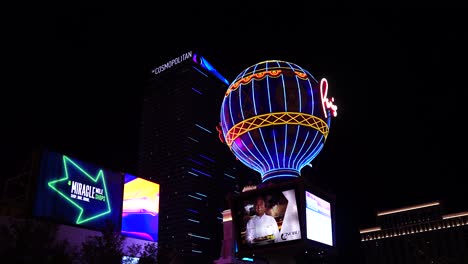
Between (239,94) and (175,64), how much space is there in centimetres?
11925

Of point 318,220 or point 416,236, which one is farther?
point 416,236

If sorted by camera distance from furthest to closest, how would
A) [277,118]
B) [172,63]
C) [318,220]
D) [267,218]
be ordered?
1. [172,63]
2. [318,220]
3. [277,118]
4. [267,218]

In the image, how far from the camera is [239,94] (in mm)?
32406

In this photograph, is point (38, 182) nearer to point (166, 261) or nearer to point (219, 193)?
point (166, 261)

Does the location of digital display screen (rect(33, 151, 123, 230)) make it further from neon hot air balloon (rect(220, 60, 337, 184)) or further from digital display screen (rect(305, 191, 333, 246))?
digital display screen (rect(305, 191, 333, 246))

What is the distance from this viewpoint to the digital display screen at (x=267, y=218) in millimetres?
30016

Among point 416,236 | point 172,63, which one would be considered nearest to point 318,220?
point 416,236

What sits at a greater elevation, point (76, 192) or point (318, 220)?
point (76, 192)

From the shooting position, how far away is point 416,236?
99812 millimetres

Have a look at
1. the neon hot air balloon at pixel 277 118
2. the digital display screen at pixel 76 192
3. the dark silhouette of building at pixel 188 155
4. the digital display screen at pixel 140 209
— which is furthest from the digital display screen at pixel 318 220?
the dark silhouette of building at pixel 188 155

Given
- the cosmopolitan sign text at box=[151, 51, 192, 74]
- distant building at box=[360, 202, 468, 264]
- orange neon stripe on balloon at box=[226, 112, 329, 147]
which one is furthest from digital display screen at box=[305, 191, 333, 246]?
the cosmopolitan sign text at box=[151, 51, 192, 74]

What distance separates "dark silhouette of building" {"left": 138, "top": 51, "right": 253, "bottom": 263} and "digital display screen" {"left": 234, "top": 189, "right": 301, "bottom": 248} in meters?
98.7

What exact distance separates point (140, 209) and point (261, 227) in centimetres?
730

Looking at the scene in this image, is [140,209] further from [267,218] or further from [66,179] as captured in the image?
[267,218]
